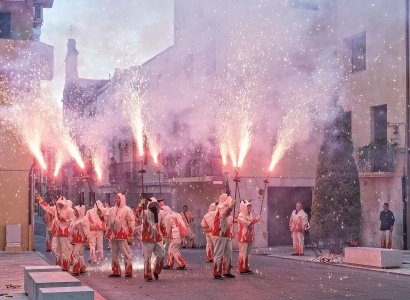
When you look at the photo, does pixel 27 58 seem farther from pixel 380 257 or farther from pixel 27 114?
pixel 380 257

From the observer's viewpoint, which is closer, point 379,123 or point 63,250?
point 63,250

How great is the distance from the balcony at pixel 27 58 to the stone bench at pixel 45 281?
12.1 metres

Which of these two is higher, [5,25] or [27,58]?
[5,25]

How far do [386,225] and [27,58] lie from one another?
41.0ft

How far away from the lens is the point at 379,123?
23953mm

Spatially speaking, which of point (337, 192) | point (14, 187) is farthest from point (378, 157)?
point (14, 187)

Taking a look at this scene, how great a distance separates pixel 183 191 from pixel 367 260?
44.8 ft

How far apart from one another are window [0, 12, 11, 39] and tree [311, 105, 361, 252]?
11.3 meters

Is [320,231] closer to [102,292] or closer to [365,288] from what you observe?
[365,288]

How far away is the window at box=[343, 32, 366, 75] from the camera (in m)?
24.4

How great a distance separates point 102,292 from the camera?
13086mm

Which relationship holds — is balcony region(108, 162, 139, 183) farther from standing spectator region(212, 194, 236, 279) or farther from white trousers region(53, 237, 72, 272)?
standing spectator region(212, 194, 236, 279)

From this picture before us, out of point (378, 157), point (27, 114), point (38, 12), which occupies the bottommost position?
point (378, 157)

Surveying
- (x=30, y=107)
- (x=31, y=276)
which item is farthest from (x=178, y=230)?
(x=30, y=107)
